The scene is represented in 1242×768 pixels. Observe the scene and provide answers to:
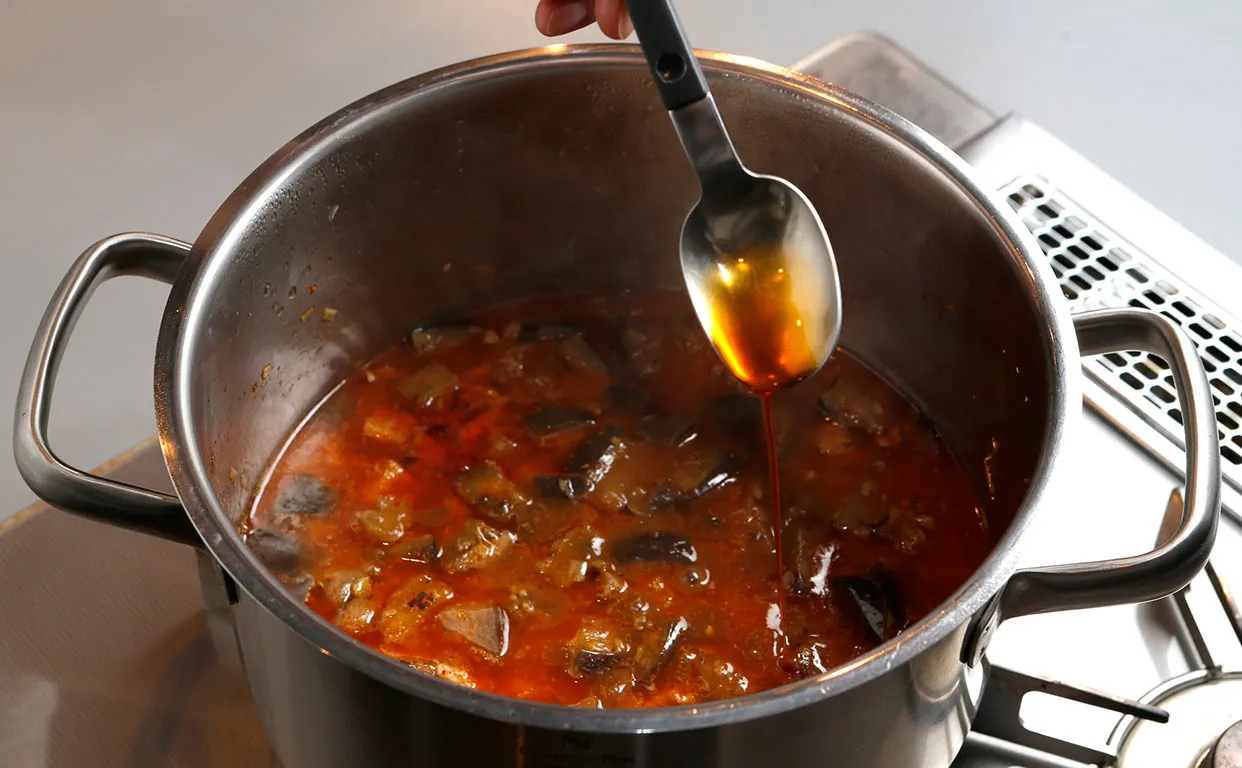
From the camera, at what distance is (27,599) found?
128cm

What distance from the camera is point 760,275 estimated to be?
1.26 metres

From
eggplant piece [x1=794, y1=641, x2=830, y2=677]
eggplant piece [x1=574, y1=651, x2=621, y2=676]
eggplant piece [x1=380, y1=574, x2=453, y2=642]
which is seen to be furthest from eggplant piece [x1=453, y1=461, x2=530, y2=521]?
eggplant piece [x1=794, y1=641, x2=830, y2=677]

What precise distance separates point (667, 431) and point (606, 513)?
0.49 ft

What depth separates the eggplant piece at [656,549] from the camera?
126cm

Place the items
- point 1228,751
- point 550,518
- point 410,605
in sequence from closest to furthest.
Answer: point 1228,751
point 410,605
point 550,518

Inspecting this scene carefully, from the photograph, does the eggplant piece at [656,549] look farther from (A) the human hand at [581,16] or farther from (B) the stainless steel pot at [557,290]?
(A) the human hand at [581,16]

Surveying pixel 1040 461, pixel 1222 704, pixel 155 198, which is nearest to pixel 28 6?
pixel 155 198

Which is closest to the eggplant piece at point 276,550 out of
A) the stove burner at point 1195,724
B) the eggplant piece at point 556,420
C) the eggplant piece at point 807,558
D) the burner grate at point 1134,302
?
the eggplant piece at point 556,420

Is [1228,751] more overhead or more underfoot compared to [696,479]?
more underfoot

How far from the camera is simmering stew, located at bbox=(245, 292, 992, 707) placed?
46.5 inches

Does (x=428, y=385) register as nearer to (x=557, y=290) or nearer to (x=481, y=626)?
(x=557, y=290)

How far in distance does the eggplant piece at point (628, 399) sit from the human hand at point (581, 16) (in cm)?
43

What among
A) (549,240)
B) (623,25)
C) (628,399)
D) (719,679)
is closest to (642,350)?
(628,399)

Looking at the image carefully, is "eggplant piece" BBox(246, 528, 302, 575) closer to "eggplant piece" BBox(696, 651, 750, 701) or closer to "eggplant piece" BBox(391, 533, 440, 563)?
"eggplant piece" BBox(391, 533, 440, 563)
